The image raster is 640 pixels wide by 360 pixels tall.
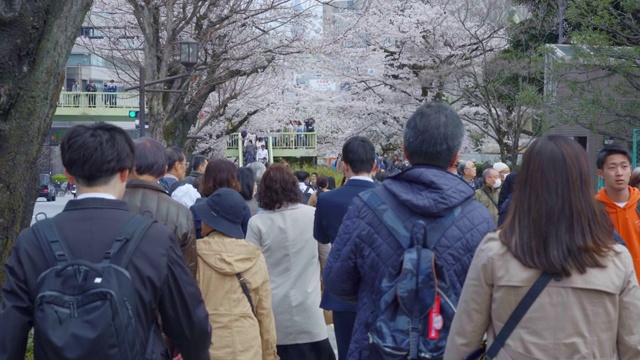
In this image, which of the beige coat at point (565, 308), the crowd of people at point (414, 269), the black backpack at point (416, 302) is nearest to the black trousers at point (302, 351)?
the crowd of people at point (414, 269)

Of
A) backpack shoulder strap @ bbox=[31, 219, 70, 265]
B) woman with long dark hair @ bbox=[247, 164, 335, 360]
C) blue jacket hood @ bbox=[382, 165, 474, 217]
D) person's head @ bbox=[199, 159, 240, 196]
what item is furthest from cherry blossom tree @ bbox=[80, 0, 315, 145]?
backpack shoulder strap @ bbox=[31, 219, 70, 265]

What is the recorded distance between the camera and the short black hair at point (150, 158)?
4688 millimetres

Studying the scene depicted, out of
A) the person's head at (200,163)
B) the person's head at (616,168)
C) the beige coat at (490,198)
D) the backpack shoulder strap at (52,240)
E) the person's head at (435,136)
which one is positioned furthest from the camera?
the beige coat at (490,198)

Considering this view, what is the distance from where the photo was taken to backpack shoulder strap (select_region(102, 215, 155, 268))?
2.81 meters

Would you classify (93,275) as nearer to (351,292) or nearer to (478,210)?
(351,292)

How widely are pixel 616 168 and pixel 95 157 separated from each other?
402 centimetres

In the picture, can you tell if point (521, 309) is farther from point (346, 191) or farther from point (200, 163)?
point (200, 163)

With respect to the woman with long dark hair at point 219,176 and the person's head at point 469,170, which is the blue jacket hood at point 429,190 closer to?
the woman with long dark hair at point 219,176

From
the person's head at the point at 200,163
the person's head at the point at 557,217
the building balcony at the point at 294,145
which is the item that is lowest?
the building balcony at the point at 294,145

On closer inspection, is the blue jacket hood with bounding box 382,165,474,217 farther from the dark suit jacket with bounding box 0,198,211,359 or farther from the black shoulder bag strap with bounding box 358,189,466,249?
the dark suit jacket with bounding box 0,198,211,359

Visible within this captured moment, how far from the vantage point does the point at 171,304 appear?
9.85ft

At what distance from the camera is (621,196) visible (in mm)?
5883

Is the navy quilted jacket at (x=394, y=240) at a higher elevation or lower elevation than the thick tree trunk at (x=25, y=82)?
lower

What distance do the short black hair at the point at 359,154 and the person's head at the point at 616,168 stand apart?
1666 millimetres
